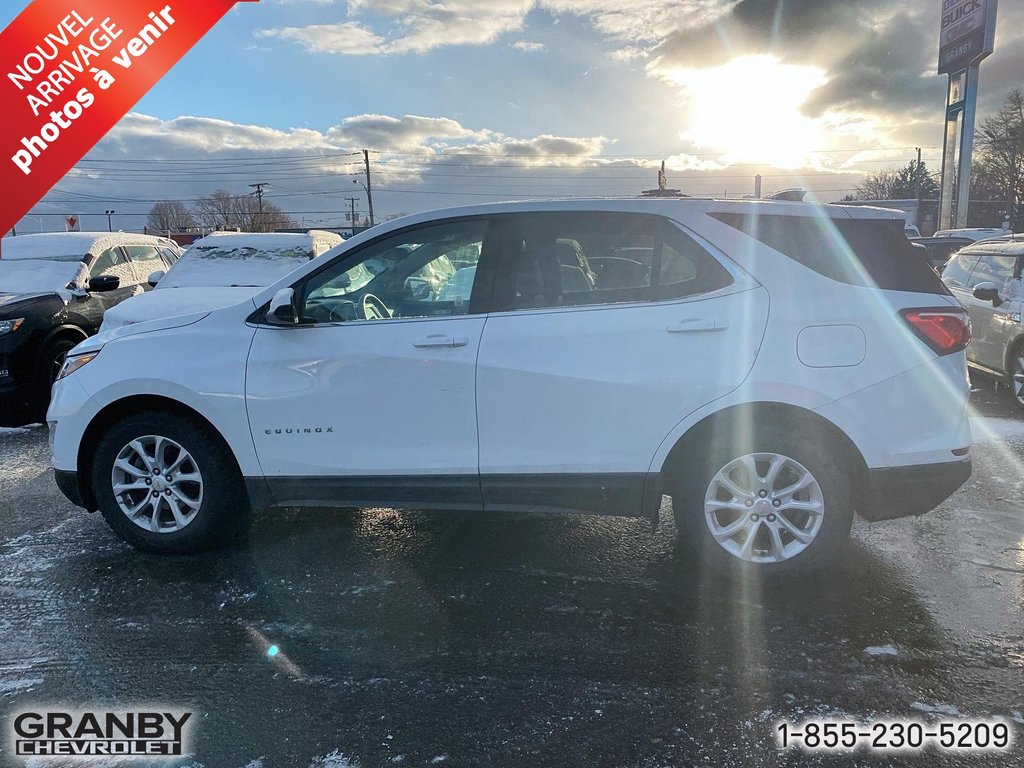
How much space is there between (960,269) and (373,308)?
27.0 feet

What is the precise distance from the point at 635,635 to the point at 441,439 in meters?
1.29

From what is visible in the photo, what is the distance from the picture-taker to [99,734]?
2539mm

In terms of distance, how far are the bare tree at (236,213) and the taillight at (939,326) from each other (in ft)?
272

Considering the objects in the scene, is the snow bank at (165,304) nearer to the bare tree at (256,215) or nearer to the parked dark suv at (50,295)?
the parked dark suv at (50,295)

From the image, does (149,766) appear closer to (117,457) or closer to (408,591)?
(408,591)

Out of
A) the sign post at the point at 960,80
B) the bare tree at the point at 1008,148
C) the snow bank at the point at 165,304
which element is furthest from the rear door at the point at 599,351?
the bare tree at the point at 1008,148

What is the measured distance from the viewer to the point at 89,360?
3.86 metres

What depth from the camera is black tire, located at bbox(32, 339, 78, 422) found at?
→ 7.00 metres

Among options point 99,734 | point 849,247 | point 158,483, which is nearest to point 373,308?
point 158,483

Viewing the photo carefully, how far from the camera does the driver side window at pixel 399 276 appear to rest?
3.60 m

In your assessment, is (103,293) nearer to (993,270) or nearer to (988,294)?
(988,294)

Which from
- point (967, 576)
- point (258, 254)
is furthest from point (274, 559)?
point (258, 254)

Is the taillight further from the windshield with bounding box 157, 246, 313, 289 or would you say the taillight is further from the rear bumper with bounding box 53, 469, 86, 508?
the windshield with bounding box 157, 246, 313, 289

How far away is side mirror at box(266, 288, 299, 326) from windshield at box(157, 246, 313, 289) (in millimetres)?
4484
